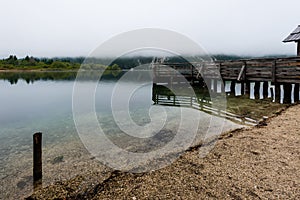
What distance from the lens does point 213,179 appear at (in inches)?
206

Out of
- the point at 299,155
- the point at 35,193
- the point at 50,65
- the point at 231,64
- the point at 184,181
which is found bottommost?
the point at 35,193

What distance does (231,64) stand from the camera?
2075 cm

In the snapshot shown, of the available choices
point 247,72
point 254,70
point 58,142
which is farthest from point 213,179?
point 247,72

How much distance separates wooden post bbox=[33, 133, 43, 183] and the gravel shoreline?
28.5 inches

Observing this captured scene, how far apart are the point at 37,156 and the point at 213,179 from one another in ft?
15.8

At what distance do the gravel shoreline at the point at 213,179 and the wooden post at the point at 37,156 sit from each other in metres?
0.72

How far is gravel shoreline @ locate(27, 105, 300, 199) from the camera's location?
15.4 ft

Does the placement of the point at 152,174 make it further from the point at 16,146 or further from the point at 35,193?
the point at 16,146

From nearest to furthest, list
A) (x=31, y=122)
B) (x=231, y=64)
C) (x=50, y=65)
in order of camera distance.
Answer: (x=31, y=122) < (x=231, y=64) < (x=50, y=65)

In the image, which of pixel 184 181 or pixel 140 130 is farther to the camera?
pixel 140 130

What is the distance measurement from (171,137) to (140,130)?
228 centimetres

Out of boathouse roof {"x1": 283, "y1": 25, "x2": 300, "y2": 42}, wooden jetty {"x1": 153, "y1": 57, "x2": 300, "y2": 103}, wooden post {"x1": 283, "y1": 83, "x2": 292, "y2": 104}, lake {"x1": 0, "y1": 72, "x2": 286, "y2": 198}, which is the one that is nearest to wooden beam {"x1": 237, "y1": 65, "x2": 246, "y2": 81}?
wooden jetty {"x1": 153, "y1": 57, "x2": 300, "y2": 103}

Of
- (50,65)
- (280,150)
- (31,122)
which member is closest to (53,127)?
(31,122)

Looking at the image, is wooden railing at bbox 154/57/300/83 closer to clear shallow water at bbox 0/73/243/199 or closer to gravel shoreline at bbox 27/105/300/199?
clear shallow water at bbox 0/73/243/199
